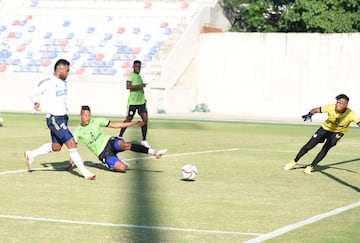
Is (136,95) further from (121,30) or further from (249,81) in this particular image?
(121,30)

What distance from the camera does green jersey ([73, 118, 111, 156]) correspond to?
1591cm

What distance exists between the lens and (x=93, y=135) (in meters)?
16.0

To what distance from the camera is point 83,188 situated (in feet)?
46.0

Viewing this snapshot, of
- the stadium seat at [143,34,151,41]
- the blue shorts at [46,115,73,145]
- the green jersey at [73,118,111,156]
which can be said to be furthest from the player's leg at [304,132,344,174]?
the stadium seat at [143,34,151,41]

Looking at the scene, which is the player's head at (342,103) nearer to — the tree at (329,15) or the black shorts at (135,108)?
the black shorts at (135,108)

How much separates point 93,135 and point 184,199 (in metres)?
3.41

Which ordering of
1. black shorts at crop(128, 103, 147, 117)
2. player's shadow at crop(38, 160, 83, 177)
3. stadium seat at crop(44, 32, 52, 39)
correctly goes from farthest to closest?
1. stadium seat at crop(44, 32, 52, 39)
2. black shorts at crop(128, 103, 147, 117)
3. player's shadow at crop(38, 160, 83, 177)

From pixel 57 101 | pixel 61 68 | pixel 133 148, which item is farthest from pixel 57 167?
pixel 61 68

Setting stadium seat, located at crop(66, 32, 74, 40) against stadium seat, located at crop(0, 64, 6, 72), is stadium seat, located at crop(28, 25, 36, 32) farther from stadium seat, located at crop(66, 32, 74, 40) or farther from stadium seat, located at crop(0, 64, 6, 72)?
stadium seat, located at crop(0, 64, 6, 72)

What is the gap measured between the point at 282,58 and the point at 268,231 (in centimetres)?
3678

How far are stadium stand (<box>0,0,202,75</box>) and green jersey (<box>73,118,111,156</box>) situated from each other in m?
31.8

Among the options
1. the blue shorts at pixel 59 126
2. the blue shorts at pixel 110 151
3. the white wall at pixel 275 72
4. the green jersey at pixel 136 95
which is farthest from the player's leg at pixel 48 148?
the white wall at pixel 275 72

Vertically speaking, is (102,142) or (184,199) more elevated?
(102,142)

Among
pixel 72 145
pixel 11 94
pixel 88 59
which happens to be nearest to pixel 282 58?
pixel 88 59
